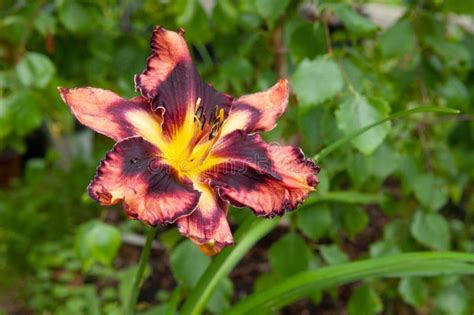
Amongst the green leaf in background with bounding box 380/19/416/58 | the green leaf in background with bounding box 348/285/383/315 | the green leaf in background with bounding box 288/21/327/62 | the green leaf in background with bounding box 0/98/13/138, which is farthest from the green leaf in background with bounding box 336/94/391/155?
the green leaf in background with bounding box 0/98/13/138

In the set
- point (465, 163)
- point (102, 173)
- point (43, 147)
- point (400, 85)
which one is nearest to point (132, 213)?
point (102, 173)

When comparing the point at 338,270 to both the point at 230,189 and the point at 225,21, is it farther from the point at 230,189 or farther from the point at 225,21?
the point at 225,21

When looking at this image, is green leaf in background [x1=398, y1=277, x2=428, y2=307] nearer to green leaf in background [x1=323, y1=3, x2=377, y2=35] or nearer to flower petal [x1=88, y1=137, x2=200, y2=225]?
green leaf in background [x1=323, y1=3, x2=377, y2=35]

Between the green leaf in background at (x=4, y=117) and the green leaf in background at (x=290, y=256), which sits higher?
the green leaf in background at (x=4, y=117)

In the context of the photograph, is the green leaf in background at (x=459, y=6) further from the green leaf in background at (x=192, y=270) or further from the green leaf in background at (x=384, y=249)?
the green leaf in background at (x=192, y=270)

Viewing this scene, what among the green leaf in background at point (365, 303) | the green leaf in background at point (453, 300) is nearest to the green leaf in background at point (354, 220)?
the green leaf in background at point (365, 303)

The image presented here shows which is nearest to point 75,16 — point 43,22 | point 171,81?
point 43,22

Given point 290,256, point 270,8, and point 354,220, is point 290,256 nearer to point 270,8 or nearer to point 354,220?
point 354,220
